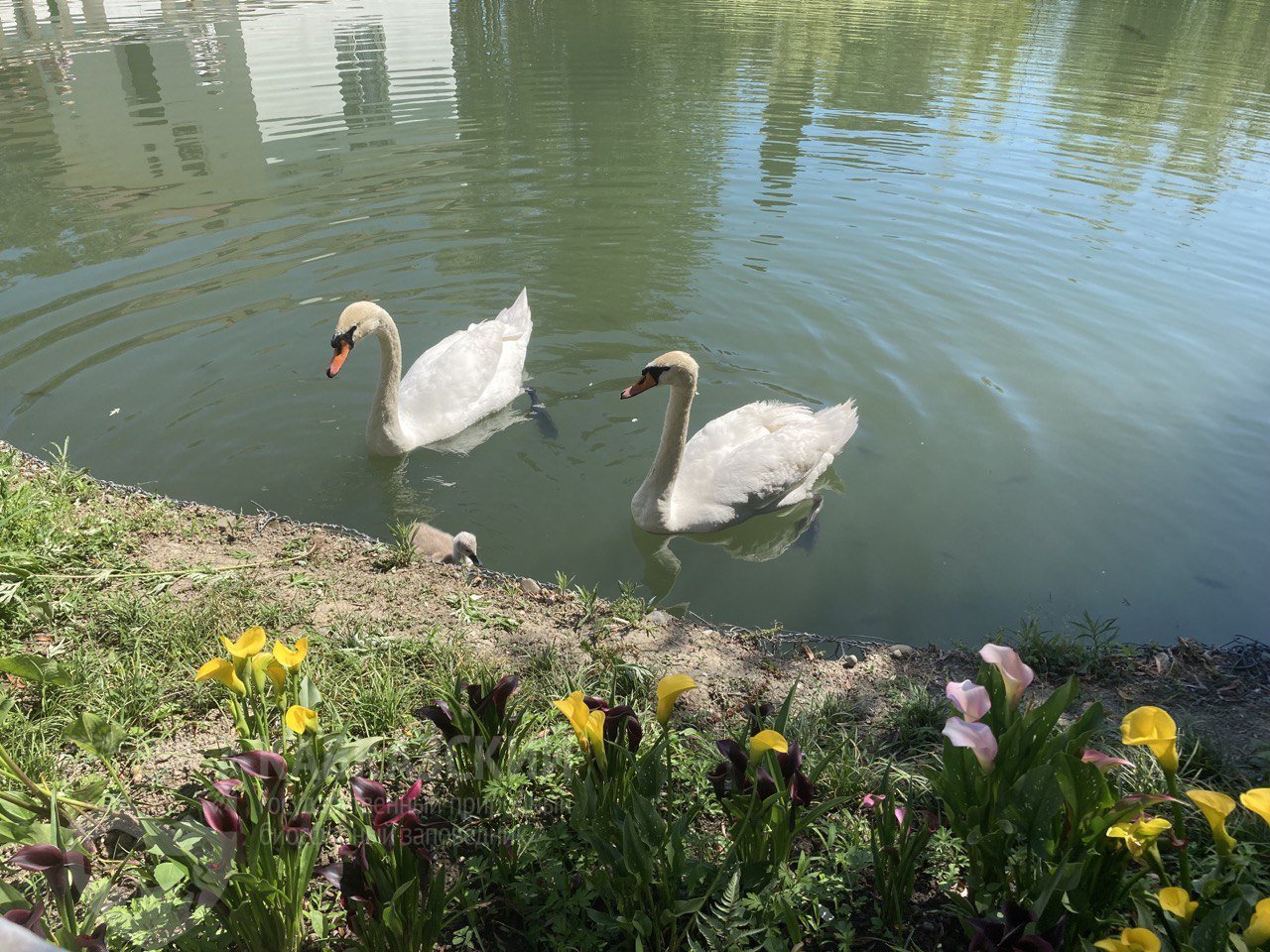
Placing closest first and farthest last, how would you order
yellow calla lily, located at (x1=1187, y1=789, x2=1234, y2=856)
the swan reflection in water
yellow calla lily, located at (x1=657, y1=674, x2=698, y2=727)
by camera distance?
yellow calla lily, located at (x1=1187, y1=789, x2=1234, y2=856) → yellow calla lily, located at (x1=657, y1=674, x2=698, y2=727) → the swan reflection in water

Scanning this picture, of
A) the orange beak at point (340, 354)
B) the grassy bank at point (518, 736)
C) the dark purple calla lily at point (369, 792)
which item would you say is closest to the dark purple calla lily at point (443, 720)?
the grassy bank at point (518, 736)

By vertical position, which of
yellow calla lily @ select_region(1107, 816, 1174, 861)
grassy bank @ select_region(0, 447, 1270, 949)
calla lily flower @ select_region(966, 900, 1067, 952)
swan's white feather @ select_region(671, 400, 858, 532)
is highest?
yellow calla lily @ select_region(1107, 816, 1174, 861)

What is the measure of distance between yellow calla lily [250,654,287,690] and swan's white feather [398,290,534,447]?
4.04m

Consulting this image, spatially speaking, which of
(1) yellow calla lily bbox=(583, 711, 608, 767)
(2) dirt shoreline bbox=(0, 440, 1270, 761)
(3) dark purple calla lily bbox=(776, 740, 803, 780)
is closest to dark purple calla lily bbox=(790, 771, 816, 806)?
→ (3) dark purple calla lily bbox=(776, 740, 803, 780)

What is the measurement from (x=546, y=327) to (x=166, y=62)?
1406cm

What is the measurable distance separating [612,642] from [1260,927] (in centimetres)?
268

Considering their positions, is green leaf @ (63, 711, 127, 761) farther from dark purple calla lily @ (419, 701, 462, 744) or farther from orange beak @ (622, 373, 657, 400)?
orange beak @ (622, 373, 657, 400)

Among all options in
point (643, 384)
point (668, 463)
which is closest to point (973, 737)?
point (668, 463)

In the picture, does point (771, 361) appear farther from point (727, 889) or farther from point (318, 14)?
point (318, 14)

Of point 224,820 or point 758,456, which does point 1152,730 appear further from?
point 758,456

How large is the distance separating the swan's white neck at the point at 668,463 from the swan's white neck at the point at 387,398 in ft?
6.31

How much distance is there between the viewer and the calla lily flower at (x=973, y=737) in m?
2.04

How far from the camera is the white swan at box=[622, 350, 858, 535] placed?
550cm

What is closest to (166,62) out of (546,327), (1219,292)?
(546,327)
